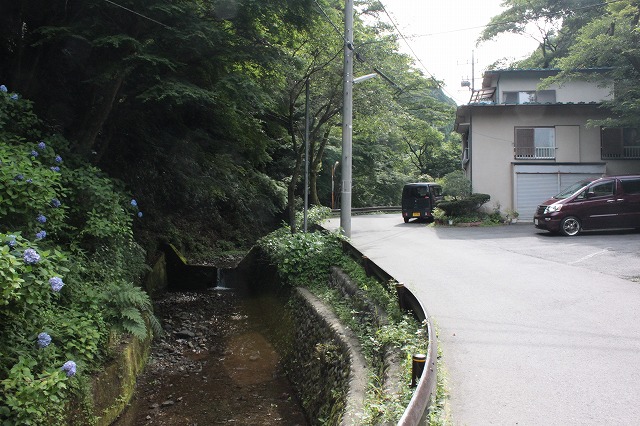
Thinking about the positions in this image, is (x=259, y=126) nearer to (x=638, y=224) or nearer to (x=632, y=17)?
(x=638, y=224)

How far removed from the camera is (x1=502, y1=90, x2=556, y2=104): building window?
2389 centimetres

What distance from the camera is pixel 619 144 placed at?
21266mm

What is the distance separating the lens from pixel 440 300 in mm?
7535

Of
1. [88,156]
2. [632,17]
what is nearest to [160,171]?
[88,156]

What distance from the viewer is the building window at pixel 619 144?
21250 mm

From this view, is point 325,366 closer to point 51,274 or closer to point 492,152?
point 51,274

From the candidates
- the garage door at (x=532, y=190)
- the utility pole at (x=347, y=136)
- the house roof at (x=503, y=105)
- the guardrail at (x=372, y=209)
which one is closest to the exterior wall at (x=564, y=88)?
the house roof at (x=503, y=105)

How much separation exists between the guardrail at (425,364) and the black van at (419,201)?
14.9 metres

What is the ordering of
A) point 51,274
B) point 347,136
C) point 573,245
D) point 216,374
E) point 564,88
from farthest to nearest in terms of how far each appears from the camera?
point 564,88 < point 573,245 < point 347,136 < point 216,374 < point 51,274

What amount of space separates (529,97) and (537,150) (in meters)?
4.05

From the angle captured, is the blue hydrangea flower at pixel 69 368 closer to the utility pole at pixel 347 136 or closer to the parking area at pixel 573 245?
A: the utility pole at pixel 347 136

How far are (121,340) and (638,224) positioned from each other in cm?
1553

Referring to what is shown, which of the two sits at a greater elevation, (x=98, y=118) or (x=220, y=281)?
(x=98, y=118)

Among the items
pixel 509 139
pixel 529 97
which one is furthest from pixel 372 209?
pixel 509 139
